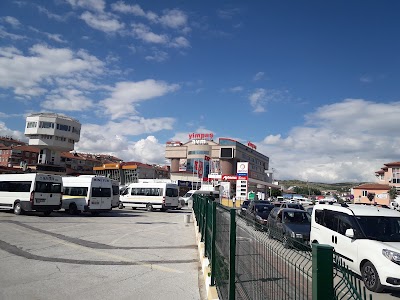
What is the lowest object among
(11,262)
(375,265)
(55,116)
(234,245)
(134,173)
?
(11,262)

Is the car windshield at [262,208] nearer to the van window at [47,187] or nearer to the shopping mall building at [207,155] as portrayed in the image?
the van window at [47,187]

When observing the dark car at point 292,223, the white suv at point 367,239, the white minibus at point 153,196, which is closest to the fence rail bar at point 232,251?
the white suv at point 367,239

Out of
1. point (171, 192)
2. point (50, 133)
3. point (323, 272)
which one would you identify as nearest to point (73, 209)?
point (171, 192)

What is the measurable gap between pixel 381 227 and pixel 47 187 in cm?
1919

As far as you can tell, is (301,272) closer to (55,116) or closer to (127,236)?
(127,236)

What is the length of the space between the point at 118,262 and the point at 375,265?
21.1 feet

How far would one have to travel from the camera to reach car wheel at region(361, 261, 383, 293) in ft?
23.0

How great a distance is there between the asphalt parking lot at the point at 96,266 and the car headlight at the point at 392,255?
3.86 metres

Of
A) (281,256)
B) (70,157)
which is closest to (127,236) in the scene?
(281,256)

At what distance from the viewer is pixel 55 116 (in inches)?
3501

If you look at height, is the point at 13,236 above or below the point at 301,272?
below

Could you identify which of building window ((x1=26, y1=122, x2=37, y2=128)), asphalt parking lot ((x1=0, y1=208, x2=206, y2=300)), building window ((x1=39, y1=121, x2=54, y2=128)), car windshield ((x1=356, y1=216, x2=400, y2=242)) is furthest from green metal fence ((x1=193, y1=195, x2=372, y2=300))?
building window ((x1=26, y1=122, x2=37, y2=128))

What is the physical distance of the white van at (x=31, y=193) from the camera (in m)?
20.9

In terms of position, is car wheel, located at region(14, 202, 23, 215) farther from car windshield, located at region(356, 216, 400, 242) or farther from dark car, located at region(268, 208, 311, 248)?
car windshield, located at region(356, 216, 400, 242)
